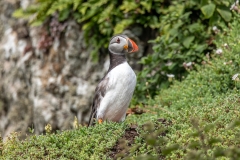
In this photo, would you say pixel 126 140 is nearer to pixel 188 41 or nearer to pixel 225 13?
pixel 188 41

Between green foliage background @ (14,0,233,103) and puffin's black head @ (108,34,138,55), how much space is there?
1875 millimetres

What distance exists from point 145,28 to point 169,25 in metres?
1.36

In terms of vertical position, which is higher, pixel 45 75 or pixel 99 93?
pixel 99 93

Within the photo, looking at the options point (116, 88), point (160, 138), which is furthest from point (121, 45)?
point (160, 138)

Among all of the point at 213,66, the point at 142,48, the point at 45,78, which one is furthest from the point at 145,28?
the point at 213,66

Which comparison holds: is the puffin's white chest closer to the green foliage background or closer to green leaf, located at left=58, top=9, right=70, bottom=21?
the green foliage background

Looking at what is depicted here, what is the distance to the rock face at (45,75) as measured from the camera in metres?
11.6

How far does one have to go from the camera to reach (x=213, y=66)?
809 centimetres

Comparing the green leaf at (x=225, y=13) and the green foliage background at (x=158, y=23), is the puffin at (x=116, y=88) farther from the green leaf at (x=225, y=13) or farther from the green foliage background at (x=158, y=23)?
the green leaf at (x=225, y=13)

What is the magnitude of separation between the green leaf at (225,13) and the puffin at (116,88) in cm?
266

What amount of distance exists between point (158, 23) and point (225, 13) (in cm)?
175

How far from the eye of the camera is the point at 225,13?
9297mm

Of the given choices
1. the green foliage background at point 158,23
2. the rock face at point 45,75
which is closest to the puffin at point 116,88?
the green foliage background at point 158,23

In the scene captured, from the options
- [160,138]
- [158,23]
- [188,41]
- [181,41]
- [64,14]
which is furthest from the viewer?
[64,14]
